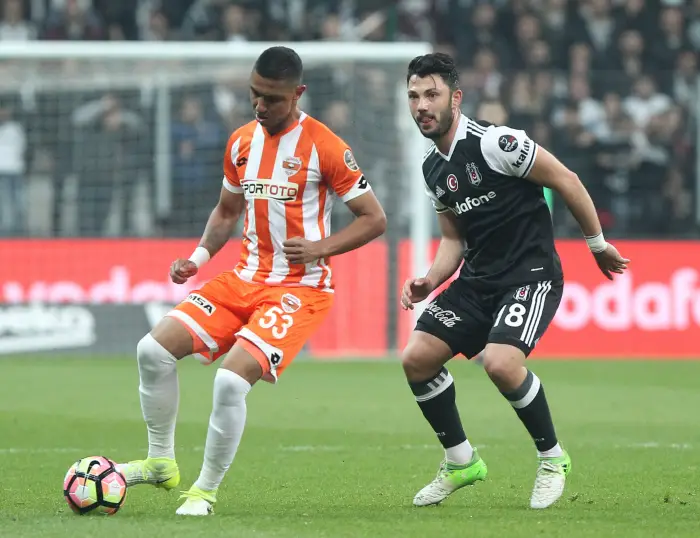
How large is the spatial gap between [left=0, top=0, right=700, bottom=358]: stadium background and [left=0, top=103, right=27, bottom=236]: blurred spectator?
0.02 meters

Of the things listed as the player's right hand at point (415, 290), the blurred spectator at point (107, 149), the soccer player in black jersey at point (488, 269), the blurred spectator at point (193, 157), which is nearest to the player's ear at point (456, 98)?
the soccer player in black jersey at point (488, 269)

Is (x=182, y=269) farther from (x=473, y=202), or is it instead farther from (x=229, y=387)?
(x=473, y=202)

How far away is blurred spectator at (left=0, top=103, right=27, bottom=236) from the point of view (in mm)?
15148

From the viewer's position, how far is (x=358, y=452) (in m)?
8.51

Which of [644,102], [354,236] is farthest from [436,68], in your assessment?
[644,102]

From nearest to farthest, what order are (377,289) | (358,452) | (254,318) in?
(254,318) < (358,452) < (377,289)

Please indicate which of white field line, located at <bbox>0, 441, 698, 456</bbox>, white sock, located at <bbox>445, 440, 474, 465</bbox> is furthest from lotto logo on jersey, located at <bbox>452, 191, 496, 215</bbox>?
white field line, located at <bbox>0, 441, 698, 456</bbox>

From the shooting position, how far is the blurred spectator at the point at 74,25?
704 inches

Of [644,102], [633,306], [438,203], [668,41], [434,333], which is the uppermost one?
[668,41]

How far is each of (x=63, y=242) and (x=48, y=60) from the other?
6.58 ft

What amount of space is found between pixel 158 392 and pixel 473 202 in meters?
1.73

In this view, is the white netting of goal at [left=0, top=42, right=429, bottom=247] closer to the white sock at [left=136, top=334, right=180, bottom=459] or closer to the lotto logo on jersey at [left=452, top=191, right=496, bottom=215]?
the lotto logo on jersey at [left=452, top=191, right=496, bottom=215]

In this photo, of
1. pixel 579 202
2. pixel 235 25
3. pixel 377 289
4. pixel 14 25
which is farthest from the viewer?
pixel 14 25

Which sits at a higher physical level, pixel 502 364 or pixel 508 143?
pixel 508 143
